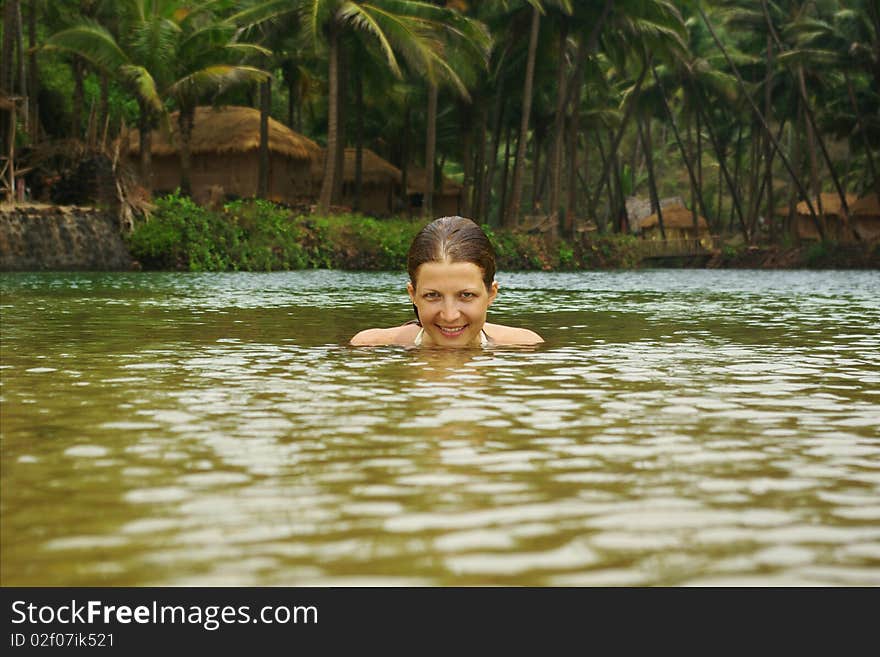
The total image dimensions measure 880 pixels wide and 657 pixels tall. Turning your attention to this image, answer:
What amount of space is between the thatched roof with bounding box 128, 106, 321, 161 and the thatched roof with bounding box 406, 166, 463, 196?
27.0ft

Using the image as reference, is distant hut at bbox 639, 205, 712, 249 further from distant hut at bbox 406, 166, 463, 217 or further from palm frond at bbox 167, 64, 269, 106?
palm frond at bbox 167, 64, 269, 106

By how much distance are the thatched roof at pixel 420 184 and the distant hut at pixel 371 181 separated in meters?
0.89

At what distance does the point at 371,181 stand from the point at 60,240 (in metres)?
22.9

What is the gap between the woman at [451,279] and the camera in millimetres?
7672

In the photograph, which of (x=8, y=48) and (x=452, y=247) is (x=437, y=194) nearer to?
(x=8, y=48)

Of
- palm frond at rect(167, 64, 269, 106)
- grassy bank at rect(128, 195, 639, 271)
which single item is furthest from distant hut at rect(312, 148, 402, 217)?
palm frond at rect(167, 64, 269, 106)

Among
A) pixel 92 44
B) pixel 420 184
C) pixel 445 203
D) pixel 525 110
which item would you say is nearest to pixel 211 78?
pixel 92 44

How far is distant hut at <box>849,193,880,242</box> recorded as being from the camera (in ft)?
195

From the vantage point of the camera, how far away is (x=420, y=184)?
5528 cm

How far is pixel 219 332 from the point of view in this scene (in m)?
10.7
